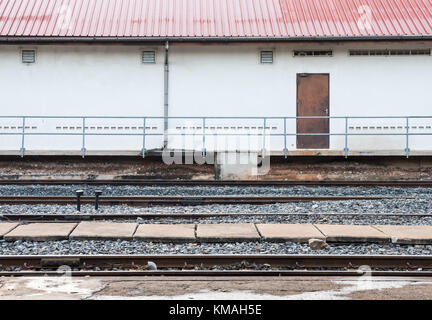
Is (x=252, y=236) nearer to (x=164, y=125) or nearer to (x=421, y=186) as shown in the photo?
(x=421, y=186)

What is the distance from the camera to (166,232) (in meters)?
7.51

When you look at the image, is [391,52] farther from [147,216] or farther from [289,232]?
[147,216]

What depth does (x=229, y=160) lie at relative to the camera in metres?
15.2

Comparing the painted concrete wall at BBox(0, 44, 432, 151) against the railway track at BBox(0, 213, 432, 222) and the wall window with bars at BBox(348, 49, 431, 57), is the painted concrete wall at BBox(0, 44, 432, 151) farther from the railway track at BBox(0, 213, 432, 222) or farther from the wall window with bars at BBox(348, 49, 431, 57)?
the railway track at BBox(0, 213, 432, 222)

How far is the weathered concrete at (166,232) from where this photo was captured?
7.16 meters

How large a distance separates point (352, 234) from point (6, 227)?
18.8 ft

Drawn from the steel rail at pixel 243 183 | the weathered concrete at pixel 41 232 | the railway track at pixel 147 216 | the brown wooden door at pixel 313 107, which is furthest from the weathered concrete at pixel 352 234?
the brown wooden door at pixel 313 107

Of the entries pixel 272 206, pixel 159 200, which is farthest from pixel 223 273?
pixel 159 200

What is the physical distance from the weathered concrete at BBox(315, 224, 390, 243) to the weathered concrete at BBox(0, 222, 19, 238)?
5.11 m

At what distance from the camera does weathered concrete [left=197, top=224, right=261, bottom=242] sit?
7.18m

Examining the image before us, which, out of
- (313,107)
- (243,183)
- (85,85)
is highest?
(85,85)

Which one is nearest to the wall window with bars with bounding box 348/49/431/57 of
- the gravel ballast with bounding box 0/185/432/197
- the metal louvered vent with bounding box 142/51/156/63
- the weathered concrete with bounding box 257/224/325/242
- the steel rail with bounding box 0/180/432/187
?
the steel rail with bounding box 0/180/432/187

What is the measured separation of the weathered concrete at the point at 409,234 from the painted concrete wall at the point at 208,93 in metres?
8.59
